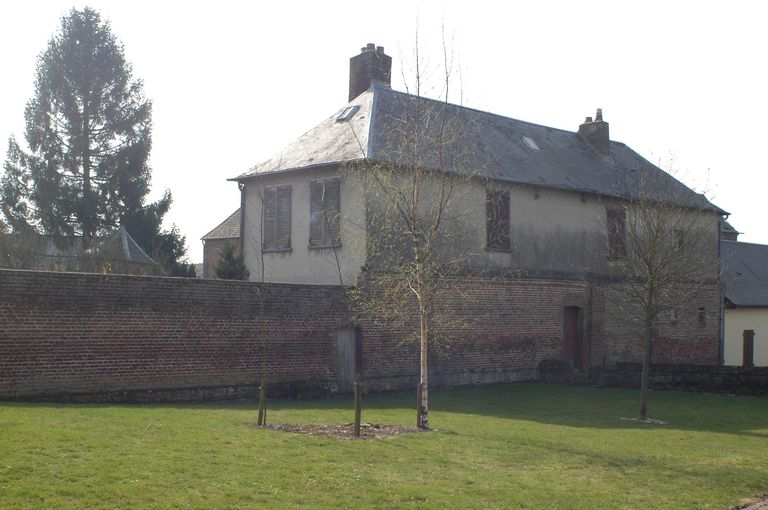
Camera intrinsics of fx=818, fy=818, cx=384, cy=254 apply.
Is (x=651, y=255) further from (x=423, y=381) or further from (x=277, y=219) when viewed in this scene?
(x=277, y=219)

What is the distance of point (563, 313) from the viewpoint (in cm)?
2580

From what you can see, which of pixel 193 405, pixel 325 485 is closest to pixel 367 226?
pixel 193 405

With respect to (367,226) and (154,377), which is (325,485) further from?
(367,226)

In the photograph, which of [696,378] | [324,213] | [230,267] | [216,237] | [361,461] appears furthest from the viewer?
[216,237]

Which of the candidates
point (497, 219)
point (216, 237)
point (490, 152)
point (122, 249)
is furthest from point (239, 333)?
point (216, 237)

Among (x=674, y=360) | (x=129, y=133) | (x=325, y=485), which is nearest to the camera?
(x=325, y=485)

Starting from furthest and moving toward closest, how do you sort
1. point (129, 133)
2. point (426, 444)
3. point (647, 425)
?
point (129, 133), point (647, 425), point (426, 444)

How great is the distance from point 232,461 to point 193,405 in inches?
270

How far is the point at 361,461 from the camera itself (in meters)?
10.7

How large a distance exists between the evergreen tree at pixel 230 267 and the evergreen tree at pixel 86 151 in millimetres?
14565

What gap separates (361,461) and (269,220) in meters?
13.8

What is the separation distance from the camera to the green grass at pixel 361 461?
8375 mm

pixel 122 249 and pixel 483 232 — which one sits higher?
pixel 483 232

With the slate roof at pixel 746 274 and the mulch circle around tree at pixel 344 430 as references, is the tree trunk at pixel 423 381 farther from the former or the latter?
the slate roof at pixel 746 274
